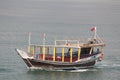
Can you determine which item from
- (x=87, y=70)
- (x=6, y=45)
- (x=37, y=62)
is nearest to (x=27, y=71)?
(x=37, y=62)

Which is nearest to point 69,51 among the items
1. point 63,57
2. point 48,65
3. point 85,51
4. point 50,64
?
point 63,57

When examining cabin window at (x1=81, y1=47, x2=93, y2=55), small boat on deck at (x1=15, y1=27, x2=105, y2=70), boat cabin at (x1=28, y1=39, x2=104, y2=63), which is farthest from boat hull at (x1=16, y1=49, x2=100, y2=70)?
cabin window at (x1=81, y1=47, x2=93, y2=55)

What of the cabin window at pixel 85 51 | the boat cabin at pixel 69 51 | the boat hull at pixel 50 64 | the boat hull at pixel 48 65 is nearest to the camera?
the boat hull at pixel 50 64

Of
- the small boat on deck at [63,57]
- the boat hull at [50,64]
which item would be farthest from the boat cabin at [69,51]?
the boat hull at [50,64]

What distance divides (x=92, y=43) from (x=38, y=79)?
34.7ft

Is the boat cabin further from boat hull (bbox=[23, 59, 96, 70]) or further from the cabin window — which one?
boat hull (bbox=[23, 59, 96, 70])

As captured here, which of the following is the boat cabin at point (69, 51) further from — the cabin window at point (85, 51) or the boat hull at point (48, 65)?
the boat hull at point (48, 65)

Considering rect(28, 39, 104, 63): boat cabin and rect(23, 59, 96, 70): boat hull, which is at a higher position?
rect(28, 39, 104, 63): boat cabin

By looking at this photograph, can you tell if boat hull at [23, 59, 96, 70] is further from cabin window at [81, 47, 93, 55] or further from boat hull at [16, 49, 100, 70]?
cabin window at [81, 47, 93, 55]

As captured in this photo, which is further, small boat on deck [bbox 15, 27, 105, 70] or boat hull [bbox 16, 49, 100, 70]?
small boat on deck [bbox 15, 27, 105, 70]

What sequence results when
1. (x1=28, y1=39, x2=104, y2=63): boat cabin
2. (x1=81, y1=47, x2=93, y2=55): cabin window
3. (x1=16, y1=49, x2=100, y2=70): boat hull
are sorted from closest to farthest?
(x1=16, y1=49, x2=100, y2=70): boat hull → (x1=28, y1=39, x2=104, y2=63): boat cabin → (x1=81, y1=47, x2=93, y2=55): cabin window

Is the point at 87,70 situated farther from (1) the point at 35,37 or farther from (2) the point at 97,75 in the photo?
(1) the point at 35,37

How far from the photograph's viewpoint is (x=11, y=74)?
2670 inches

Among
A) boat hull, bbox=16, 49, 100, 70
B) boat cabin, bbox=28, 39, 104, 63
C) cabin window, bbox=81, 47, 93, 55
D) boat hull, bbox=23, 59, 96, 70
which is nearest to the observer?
boat hull, bbox=16, 49, 100, 70
